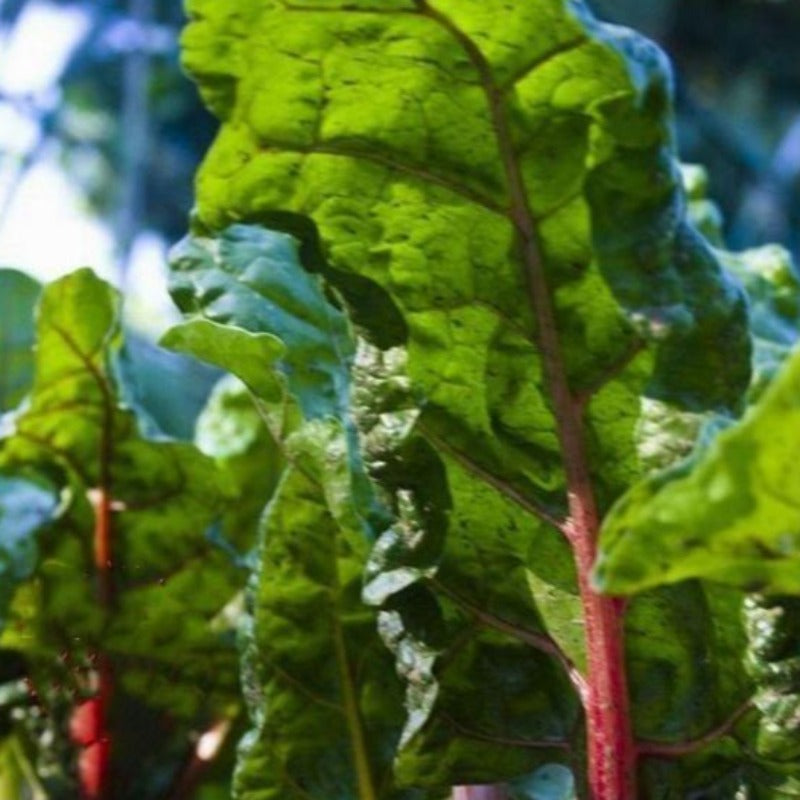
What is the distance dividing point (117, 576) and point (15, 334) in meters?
0.39

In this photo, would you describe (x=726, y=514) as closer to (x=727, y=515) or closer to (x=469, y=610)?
(x=727, y=515)

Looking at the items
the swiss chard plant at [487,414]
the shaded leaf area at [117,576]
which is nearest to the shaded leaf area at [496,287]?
the swiss chard plant at [487,414]

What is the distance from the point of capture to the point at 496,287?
0.63 meters

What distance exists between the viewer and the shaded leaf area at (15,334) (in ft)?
3.90

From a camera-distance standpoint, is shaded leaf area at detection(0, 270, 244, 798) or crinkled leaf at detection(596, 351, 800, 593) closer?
crinkled leaf at detection(596, 351, 800, 593)

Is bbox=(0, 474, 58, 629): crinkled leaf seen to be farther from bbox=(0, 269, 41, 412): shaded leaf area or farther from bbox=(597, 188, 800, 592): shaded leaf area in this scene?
bbox=(597, 188, 800, 592): shaded leaf area

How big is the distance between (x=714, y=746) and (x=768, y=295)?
0.43 metres

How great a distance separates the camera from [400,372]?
627 mm

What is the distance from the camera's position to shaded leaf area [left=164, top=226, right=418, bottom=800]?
2.37 ft

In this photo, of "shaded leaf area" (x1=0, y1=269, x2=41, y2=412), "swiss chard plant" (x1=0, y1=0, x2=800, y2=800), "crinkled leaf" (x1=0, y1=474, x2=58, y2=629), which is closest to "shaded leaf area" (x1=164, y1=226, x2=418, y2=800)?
"swiss chard plant" (x1=0, y1=0, x2=800, y2=800)

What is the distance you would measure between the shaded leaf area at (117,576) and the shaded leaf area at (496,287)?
0.26 meters

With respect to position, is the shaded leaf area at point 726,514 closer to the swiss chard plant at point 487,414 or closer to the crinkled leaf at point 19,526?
the swiss chard plant at point 487,414

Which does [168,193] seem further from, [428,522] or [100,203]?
[428,522]

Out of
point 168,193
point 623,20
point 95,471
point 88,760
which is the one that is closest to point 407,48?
point 95,471
